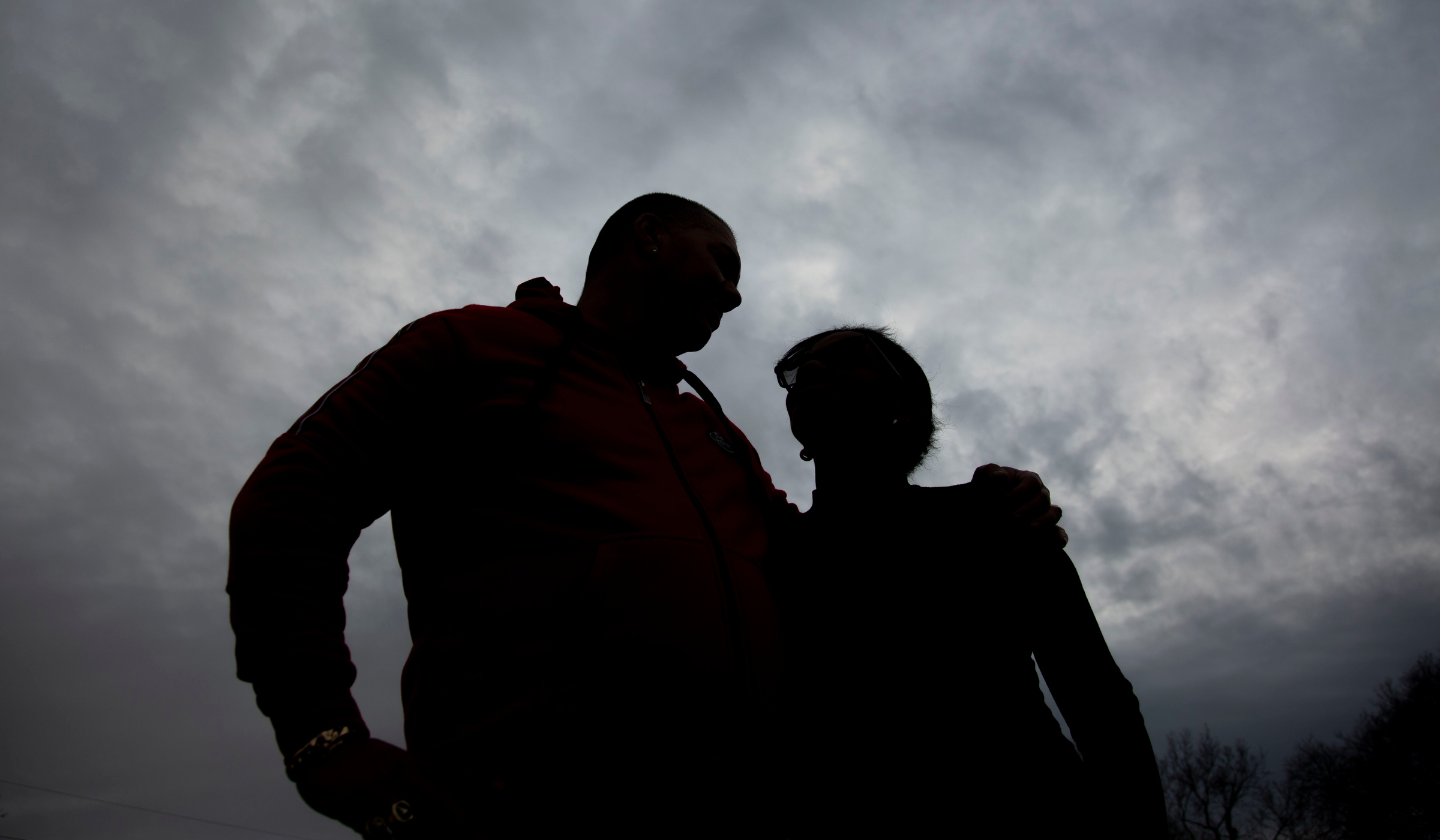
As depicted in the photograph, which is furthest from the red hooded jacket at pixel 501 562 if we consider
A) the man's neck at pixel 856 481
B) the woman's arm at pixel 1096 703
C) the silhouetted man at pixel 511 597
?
the woman's arm at pixel 1096 703

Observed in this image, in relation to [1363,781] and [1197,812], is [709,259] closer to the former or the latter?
[1363,781]

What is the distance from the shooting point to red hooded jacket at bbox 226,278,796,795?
1.44m

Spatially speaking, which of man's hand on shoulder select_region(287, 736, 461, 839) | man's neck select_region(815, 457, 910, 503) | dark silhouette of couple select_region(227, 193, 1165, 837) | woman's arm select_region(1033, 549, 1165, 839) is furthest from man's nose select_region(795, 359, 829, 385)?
man's hand on shoulder select_region(287, 736, 461, 839)

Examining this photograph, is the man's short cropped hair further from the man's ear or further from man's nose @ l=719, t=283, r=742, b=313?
man's nose @ l=719, t=283, r=742, b=313

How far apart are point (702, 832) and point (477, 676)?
0.62 m


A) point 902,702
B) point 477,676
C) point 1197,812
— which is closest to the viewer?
point 477,676

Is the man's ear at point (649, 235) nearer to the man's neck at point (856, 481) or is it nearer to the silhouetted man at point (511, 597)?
the silhouetted man at point (511, 597)

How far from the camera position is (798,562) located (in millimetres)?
2586

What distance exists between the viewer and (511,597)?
1.68 metres

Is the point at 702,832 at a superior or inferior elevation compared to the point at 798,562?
inferior

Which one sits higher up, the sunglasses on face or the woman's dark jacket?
the sunglasses on face

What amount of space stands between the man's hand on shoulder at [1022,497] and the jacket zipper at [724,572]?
131 cm

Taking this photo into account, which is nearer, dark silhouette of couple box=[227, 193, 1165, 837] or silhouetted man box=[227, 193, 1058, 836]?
silhouetted man box=[227, 193, 1058, 836]

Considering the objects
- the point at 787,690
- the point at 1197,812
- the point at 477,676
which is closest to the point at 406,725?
the point at 477,676
